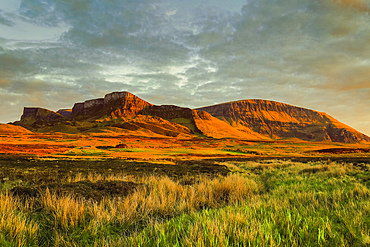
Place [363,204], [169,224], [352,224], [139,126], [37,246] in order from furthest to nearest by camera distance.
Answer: [139,126], [363,204], [169,224], [352,224], [37,246]

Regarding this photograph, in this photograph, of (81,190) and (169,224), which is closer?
(169,224)

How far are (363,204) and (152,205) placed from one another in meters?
5.86

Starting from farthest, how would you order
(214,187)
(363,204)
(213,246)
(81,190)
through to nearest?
(214,187)
(81,190)
(363,204)
(213,246)

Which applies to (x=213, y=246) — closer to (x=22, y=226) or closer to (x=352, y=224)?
(x=352, y=224)

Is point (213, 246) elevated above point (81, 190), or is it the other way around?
point (213, 246)

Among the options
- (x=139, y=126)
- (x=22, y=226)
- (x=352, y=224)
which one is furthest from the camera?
→ (x=139, y=126)

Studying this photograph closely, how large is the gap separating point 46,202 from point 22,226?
2.26 meters

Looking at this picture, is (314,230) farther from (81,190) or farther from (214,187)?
(81,190)

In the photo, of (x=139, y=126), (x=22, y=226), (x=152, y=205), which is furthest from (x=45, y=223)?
(x=139, y=126)

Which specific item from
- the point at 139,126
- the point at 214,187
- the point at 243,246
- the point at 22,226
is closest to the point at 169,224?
the point at 243,246

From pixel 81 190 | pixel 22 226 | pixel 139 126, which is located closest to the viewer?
pixel 22 226

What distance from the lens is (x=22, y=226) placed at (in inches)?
147

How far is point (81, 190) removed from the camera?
25.1ft

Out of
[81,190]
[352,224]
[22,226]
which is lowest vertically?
[81,190]
